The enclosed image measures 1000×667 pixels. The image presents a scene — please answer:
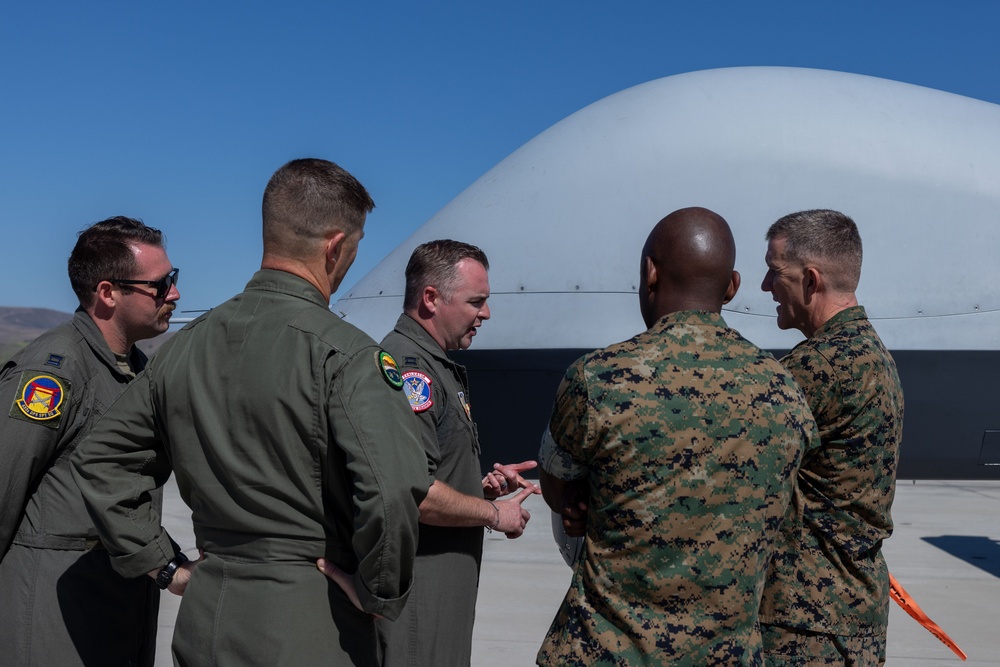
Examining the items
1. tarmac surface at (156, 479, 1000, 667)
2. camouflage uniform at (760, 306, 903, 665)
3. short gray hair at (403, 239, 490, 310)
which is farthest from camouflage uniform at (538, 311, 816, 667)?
tarmac surface at (156, 479, 1000, 667)

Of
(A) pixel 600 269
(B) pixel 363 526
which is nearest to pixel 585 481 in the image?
(B) pixel 363 526

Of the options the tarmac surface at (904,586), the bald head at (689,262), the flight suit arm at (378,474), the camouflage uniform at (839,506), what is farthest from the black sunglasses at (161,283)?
the tarmac surface at (904,586)

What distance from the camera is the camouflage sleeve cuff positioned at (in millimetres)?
1973

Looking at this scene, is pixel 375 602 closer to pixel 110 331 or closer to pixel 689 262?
pixel 689 262

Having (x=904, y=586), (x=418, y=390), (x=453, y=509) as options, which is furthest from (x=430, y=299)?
(x=904, y=586)

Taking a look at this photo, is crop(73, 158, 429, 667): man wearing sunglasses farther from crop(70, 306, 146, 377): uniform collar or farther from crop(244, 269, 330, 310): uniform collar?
crop(70, 306, 146, 377): uniform collar

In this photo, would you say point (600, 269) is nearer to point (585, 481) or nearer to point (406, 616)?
point (406, 616)

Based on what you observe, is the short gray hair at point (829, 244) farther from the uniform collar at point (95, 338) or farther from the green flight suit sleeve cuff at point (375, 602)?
the uniform collar at point (95, 338)

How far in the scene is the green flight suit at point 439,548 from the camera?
8.60ft

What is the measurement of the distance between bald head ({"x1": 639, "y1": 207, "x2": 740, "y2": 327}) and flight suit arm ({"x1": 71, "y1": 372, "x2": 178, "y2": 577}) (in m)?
1.15

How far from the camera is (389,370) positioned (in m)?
1.88

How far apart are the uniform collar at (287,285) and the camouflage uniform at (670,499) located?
0.57 metres

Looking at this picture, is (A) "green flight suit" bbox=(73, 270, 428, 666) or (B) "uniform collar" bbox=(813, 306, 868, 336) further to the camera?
(B) "uniform collar" bbox=(813, 306, 868, 336)

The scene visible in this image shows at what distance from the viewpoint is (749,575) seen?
1.92 m
